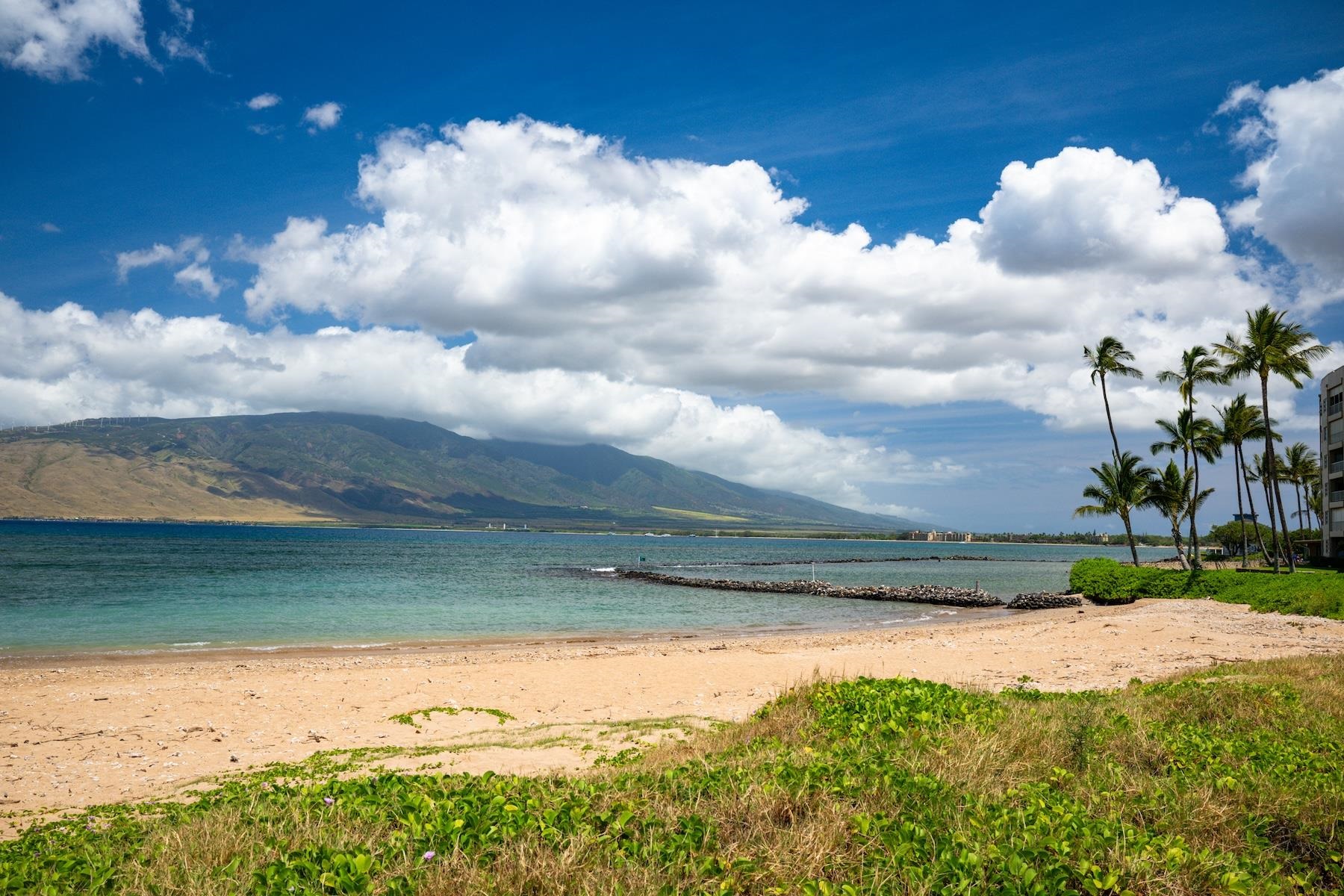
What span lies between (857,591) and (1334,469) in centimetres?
3469

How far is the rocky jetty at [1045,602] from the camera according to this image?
47.5m

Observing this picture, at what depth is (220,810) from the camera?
6.35 meters

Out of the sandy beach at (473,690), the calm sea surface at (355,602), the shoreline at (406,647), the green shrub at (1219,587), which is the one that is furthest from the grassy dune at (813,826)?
the green shrub at (1219,587)

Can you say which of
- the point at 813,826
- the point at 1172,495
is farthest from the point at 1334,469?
the point at 813,826

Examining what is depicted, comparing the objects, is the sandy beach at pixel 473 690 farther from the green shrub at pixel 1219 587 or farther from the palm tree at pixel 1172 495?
the palm tree at pixel 1172 495

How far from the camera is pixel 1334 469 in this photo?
55.6 metres

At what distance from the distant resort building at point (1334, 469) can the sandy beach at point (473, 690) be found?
3575 cm

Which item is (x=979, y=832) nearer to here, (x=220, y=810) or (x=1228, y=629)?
(x=220, y=810)

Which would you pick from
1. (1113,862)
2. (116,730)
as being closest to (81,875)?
(1113,862)

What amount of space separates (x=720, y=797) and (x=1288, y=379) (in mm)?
50107

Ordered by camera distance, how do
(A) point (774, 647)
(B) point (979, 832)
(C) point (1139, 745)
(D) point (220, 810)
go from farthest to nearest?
(A) point (774, 647) < (C) point (1139, 745) < (D) point (220, 810) < (B) point (979, 832)

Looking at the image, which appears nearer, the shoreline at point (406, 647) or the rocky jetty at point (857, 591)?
the shoreline at point (406, 647)

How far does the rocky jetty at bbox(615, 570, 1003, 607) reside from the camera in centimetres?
5222

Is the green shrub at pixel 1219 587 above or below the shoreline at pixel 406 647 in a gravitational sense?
above
